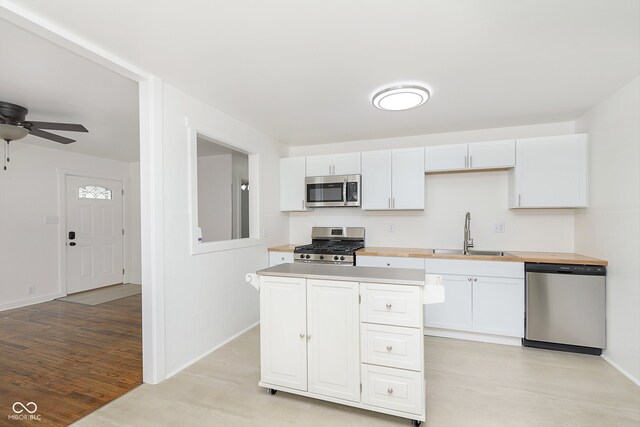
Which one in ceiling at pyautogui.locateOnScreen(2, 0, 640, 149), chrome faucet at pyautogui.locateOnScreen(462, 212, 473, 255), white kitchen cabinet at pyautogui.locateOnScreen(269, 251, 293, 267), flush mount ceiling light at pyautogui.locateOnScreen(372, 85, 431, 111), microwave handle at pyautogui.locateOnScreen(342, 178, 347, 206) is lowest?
white kitchen cabinet at pyautogui.locateOnScreen(269, 251, 293, 267)

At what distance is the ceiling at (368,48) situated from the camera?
1.59m

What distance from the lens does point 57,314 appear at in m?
4.11

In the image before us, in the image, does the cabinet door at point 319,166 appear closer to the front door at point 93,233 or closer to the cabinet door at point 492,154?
the cabinet door at point 492,154

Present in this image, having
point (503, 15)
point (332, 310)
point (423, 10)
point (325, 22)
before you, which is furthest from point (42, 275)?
point (503, 15)

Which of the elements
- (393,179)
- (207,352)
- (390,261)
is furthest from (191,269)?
(393,179)

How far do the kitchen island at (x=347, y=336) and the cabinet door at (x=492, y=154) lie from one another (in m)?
A: 2.04

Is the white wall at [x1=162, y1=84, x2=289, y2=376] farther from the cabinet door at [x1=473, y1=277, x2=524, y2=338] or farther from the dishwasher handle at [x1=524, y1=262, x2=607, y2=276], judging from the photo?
the dishwasher handle at [x1=524, y1=262, x2=607, y2=276]

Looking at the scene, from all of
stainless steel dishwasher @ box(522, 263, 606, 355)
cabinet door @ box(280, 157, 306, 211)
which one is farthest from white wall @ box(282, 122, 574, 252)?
stainless steel dishwasher @ box(522, 263, 606, 355)

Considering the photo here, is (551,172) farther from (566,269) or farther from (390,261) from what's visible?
(390,261)

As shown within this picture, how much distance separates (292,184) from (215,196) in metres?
1.82

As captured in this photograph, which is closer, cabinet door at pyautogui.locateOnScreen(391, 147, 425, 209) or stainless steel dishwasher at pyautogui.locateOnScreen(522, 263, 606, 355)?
stainless steel dishwasher at pyautogui.locateOnScreen(522, 263, 606, 355)

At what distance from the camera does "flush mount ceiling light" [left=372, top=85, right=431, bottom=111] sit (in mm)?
2488

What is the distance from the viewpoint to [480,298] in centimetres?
317

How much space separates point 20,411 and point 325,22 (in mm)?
3131
